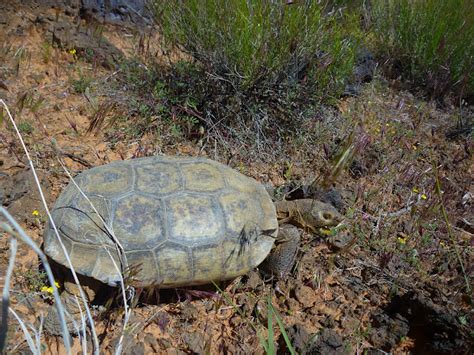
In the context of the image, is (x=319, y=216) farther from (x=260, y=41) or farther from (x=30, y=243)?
(x=30, y=243)

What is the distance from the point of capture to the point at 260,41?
3645 mm

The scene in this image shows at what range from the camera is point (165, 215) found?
252 centimetres

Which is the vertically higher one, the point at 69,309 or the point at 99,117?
the point at 99,117

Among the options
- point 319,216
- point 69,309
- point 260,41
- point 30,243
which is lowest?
point 69,309

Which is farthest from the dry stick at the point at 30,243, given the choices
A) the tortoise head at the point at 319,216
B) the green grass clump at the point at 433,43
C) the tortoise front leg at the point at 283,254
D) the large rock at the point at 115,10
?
the green grass clump at the point at 433,43

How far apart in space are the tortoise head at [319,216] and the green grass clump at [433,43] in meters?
2.60

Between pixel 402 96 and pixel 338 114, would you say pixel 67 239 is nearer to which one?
pixel 338 114

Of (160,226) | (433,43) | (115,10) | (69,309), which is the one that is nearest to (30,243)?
(160,226)

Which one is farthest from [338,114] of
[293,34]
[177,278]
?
[177,278]

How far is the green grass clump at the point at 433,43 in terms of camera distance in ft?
15.8

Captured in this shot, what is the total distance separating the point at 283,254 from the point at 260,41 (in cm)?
186

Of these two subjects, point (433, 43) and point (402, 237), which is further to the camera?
point (433, 43)

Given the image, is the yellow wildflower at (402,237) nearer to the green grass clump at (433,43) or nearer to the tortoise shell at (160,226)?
the tortoise shell at (160,226)

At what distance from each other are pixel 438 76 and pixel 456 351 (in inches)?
144
